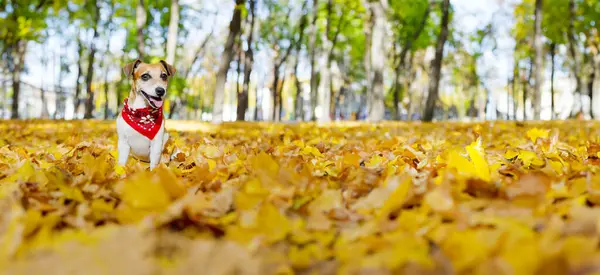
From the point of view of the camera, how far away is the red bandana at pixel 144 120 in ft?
11.9

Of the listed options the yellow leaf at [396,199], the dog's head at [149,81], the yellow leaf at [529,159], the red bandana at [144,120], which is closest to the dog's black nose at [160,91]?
the dog's head at [149,81]

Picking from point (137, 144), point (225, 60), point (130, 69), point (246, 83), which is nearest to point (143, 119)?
point (137, 144)

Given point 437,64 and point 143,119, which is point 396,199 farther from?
point 437,64

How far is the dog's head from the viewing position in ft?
12.6

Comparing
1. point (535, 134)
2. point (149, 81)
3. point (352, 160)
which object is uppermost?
point (149, 81)

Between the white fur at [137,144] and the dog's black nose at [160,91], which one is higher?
the dog's black nose at [160,91]

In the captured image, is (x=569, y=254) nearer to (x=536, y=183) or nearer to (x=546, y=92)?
(x=536, y=183)

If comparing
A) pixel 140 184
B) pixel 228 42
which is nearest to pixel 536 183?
pixel 140 184

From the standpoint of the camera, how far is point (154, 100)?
3.82 meters

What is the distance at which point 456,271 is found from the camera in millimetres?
937

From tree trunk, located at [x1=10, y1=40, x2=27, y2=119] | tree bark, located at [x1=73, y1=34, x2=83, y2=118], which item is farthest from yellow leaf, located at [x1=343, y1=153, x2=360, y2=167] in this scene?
tree bark, located at [x1=73, y1=34, x2=83, y2=118]

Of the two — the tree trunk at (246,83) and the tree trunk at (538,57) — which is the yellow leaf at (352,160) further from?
the tree trunk at (246,83)

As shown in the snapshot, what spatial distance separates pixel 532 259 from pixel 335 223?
2.03 feet

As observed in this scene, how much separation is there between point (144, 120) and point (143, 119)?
0.03 feet
